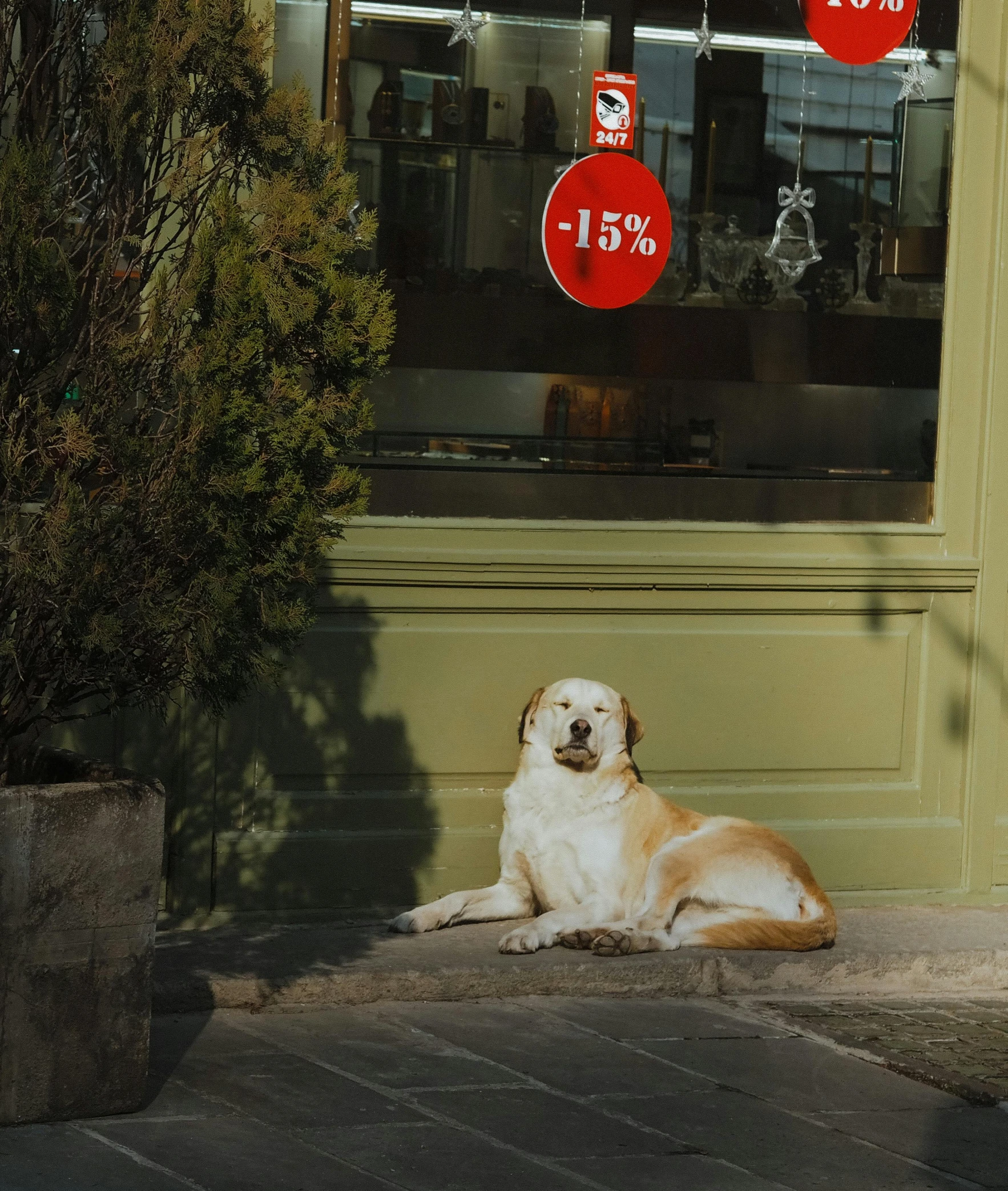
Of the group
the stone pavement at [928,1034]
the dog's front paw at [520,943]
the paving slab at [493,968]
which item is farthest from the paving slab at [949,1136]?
the dog's front paw at [520,943]

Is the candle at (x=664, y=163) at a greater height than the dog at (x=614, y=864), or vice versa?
the candle at (x=664, y=163)

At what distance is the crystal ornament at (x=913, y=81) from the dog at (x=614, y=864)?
2621 mm

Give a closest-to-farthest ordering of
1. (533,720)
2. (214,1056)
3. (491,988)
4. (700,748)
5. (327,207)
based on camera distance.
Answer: (327,207) < (214,1056) < (491,988) < (533,720) < (700,748)

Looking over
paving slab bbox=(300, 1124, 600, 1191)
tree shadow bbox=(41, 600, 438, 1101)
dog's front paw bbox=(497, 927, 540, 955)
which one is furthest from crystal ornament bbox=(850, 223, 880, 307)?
paving slab bbox=(300, 1124, 600, 1191)

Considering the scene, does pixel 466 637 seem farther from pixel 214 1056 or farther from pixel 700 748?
pixel 214 1056

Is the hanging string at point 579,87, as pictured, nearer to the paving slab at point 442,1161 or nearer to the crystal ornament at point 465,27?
the crystal ornament at point 465,27

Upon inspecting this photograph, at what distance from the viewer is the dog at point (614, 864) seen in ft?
18.6

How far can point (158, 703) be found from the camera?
14.0ft

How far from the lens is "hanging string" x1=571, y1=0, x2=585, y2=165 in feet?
20.3

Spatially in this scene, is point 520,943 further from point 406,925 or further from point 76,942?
point 76,942

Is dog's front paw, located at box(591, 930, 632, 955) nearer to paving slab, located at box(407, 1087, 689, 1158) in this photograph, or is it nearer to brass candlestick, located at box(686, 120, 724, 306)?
paving slab, located at box(407, 1087, 689, 1158)

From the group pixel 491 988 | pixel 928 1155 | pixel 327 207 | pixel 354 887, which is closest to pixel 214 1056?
pixel 491 988

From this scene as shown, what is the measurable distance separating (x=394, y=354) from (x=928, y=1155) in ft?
10.5

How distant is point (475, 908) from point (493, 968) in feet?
1.62
